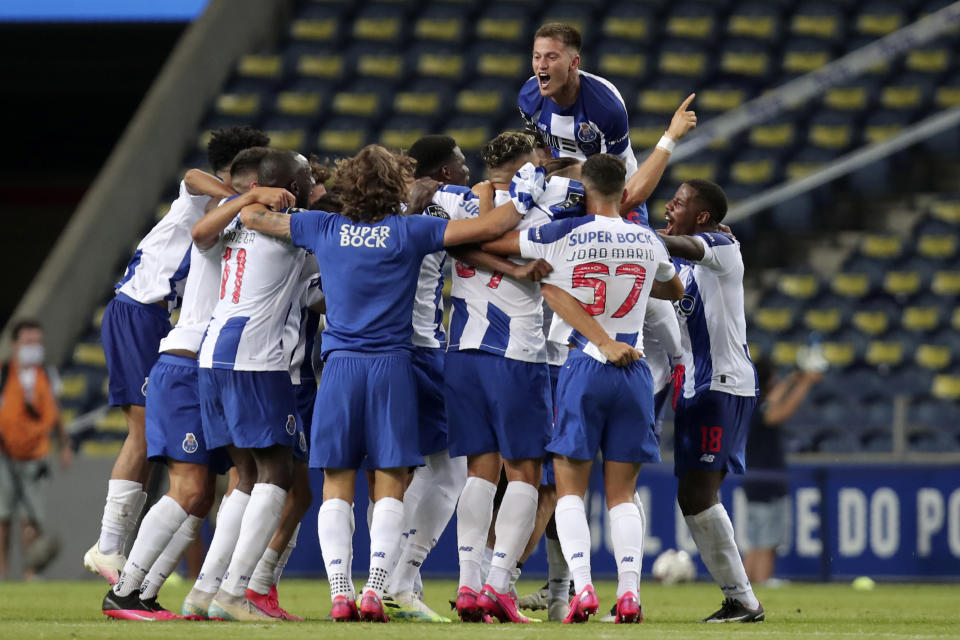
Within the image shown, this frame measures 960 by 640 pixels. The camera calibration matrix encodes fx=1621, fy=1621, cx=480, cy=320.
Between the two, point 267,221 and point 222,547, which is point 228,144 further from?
A: point 222,547

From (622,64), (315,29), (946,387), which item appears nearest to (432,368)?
(946,387)

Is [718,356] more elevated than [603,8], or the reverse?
[603,8]

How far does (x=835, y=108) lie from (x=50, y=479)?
9215 mm

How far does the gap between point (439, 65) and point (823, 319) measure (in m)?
5.85

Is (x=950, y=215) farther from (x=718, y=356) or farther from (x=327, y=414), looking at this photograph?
(x=327, y=414)

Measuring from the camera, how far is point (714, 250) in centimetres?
774

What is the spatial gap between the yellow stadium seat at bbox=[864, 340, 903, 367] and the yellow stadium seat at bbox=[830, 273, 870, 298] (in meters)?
0.68

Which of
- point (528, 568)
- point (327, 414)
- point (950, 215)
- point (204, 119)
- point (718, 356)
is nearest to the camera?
point (327, 414)

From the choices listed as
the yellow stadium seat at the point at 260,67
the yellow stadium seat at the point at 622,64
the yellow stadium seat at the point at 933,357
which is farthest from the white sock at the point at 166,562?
the yellow stadium seat at the point at 260,67

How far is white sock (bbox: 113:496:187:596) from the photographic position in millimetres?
7250

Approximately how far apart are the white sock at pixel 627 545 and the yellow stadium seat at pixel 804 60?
11948 mm

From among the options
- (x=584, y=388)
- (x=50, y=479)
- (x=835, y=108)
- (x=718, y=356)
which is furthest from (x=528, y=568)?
(x=835, y=108)

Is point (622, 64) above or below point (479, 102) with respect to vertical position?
above

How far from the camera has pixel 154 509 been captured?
7281mm
